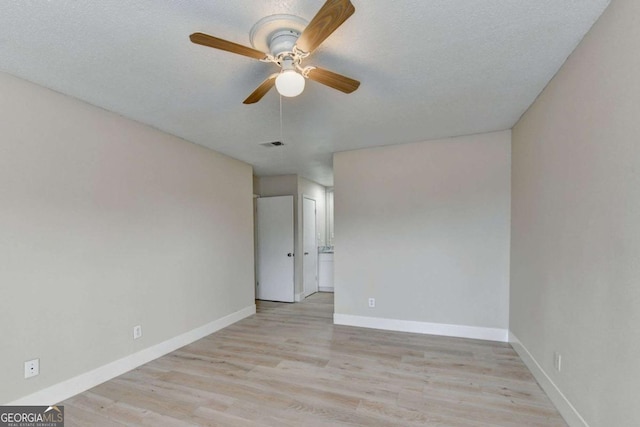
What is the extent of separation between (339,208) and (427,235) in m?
1.24

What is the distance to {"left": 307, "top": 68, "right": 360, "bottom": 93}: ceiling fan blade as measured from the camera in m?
1.73

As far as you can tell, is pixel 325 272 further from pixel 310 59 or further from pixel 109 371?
pixel 310 59

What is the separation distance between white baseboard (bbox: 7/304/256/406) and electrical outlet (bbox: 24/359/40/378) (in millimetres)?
148

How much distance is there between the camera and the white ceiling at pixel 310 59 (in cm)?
150

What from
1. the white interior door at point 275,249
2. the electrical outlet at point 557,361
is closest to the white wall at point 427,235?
the electrical outlet at point 557,361

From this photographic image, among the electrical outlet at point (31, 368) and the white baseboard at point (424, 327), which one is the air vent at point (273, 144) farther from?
the electrical outlet at point (31, 368)

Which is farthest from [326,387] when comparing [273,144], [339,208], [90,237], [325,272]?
[325,272]

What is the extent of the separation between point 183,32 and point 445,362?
137 inches

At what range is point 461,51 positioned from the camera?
1863mm

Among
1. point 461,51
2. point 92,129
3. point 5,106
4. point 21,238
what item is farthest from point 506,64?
point 21,238

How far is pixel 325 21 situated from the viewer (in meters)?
1.29

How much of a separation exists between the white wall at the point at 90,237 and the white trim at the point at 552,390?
3.58m

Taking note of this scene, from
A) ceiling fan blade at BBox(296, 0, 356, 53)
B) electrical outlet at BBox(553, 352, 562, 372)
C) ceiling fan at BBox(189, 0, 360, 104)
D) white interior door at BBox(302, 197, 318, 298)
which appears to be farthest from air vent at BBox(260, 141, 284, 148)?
electrical outlet at BBox(553, 352, 562, 372)

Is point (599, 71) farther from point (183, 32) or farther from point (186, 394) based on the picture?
point (186, 394)
